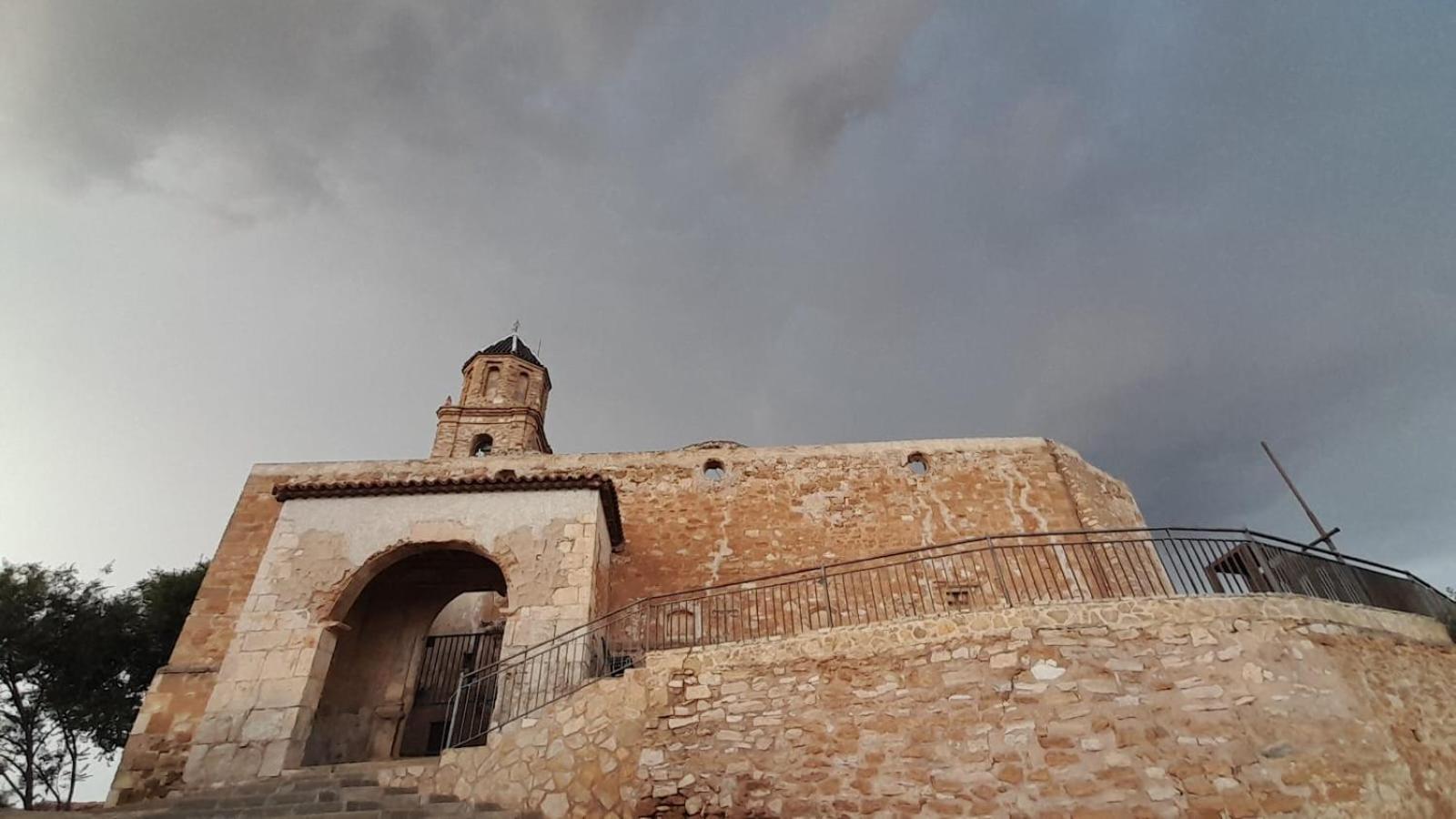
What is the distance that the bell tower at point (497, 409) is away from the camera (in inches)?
888

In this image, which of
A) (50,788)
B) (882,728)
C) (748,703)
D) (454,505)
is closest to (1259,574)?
(882,728)

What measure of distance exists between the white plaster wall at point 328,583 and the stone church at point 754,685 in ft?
0.12

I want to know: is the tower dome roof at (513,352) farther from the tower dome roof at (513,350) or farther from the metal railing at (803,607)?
the metal railing at (803,607)

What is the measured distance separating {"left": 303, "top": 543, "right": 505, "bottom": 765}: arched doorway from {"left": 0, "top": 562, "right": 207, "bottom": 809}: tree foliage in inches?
307

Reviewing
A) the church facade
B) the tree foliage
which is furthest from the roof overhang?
the tree foliage

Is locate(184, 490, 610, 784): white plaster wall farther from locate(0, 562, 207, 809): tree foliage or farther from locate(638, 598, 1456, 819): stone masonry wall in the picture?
locate(0, 562, 207, 809): tree foliage

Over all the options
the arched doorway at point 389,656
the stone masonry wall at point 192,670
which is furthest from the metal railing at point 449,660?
the stone masonry wall at point 192,670

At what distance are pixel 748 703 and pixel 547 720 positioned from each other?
2.39 meters

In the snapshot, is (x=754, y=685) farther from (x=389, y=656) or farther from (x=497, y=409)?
(x=497, y=409)

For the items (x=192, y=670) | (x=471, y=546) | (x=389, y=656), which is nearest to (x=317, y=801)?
(x=471, y=546)

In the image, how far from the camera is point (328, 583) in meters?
9.78

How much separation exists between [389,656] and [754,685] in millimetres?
7821

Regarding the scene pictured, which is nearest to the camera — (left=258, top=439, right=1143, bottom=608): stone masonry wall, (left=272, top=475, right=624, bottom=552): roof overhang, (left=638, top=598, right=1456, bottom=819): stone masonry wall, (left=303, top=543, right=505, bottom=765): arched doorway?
(left=638, top=598, right=1456, bottom=819): stone masonry wall

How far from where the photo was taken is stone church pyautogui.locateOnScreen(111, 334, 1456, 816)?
6676mm
